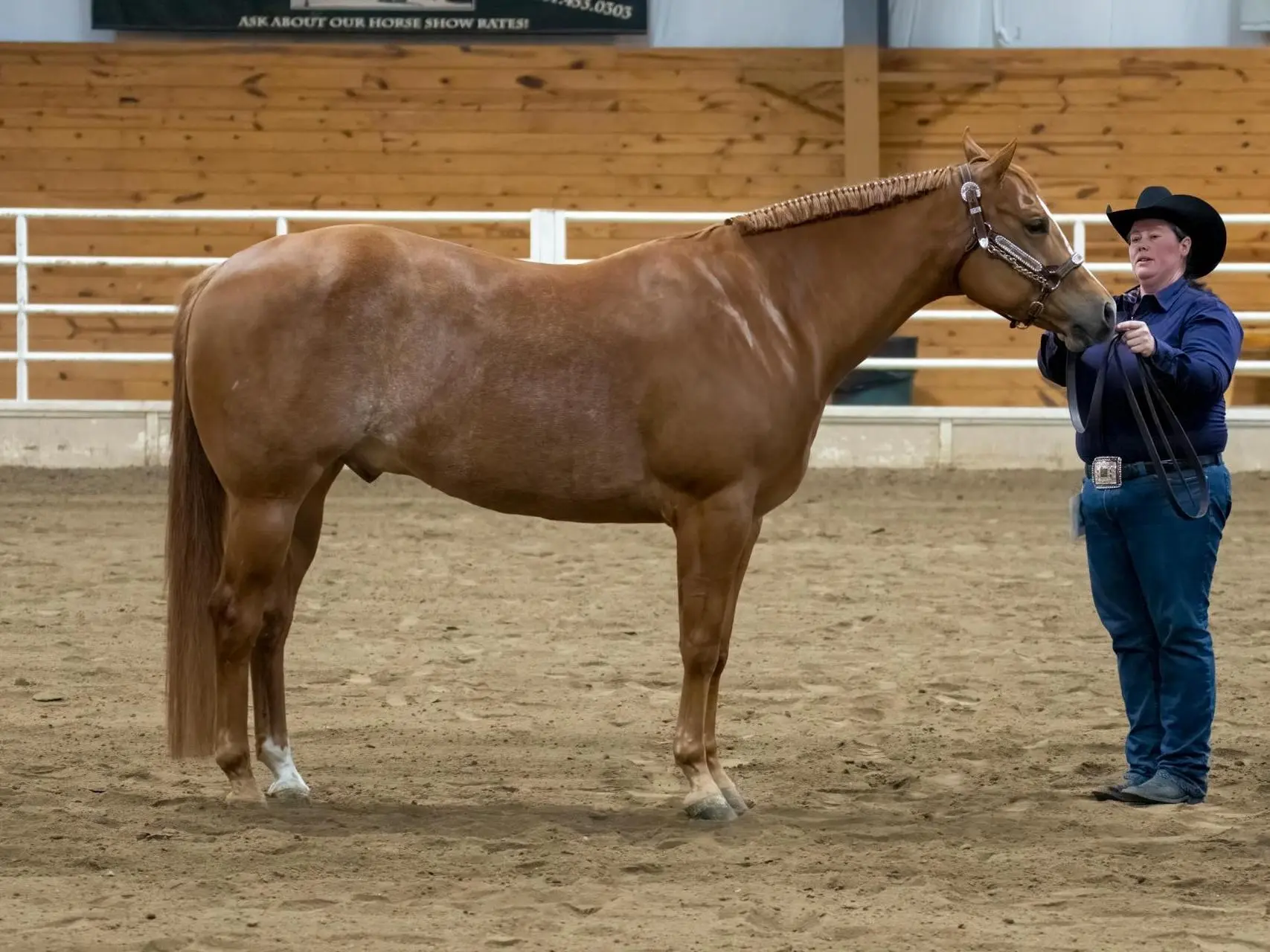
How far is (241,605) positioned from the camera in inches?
157

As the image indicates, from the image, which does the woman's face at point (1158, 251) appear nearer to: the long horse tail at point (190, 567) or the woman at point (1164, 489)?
the woman at point (1164, 489)

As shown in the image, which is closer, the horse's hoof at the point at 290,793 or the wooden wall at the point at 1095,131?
the horse's hoof at the point at 290,793

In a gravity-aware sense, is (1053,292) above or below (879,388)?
above

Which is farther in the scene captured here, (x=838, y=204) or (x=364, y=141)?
(x=364, y=141)

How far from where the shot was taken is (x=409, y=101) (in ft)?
41.2

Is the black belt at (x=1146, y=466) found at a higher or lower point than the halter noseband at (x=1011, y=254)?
lower

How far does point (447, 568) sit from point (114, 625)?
1739 mm

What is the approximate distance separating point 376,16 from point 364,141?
1.01 metres

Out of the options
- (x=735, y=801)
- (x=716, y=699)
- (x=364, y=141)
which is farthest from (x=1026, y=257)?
(x=364, y=141)

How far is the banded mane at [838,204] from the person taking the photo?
4102mm

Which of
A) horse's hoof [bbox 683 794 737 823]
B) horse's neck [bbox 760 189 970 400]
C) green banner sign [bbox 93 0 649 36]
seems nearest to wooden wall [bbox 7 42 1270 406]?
green banner sign [bbox 93 0 649 36]

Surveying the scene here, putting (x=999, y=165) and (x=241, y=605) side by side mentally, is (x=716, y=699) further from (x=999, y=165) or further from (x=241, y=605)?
→ (x=999, y=165)

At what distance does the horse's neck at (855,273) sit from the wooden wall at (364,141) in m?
8.41

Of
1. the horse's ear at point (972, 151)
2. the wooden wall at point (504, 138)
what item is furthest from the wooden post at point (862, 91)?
the horse's ear at point (972, 151)
